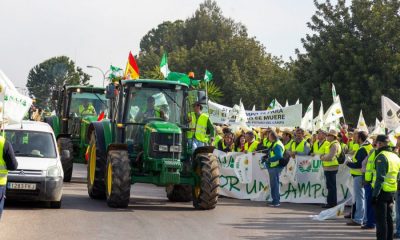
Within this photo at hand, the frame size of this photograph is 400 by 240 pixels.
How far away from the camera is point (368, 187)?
15.3 m

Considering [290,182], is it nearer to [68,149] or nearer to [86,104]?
[68,149]

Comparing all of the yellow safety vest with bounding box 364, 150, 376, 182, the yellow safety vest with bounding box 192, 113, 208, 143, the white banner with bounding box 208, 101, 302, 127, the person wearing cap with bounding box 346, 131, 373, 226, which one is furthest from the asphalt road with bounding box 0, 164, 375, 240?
the white banner with bounding box 208, 101, 302, 127

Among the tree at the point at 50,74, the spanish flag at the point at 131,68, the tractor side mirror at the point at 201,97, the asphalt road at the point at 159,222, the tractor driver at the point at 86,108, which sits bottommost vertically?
the asphalt road at the point at 159,222

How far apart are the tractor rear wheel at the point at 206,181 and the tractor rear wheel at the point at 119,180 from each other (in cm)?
145

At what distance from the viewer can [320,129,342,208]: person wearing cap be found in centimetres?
1922

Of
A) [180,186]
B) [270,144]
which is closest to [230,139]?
→ [270,144]

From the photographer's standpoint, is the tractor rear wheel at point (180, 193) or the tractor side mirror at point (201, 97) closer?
the tractor side mirror at point (201, 97)

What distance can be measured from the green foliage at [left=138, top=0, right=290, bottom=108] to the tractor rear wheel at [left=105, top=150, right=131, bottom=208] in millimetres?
39968

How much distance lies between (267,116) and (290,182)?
7.44 m

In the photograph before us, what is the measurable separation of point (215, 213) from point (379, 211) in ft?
15.1

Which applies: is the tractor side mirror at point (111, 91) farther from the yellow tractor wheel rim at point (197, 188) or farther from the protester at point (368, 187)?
the protester at point (368, 187)

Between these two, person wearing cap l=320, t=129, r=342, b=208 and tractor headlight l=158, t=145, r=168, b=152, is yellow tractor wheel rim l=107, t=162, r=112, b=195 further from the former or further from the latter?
person wearing cap l=320, t=129, r=342, b=208

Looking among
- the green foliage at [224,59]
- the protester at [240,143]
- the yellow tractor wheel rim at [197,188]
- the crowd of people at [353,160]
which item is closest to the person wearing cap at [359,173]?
the crowd of people at [353,160]

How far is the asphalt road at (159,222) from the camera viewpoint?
13.3m
